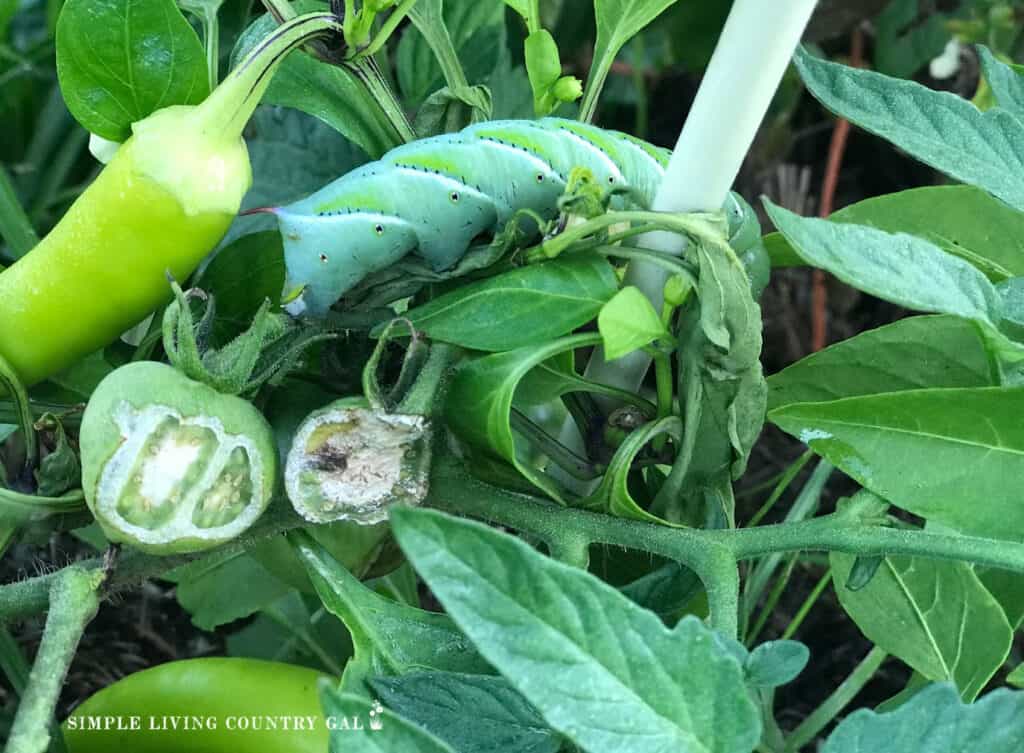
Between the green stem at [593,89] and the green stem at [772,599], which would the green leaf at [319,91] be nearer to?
the green stem at [593,89]

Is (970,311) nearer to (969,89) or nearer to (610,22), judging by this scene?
(610,22)

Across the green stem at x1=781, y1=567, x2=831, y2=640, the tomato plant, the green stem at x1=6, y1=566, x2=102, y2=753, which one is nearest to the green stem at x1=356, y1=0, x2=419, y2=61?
the tomato plant

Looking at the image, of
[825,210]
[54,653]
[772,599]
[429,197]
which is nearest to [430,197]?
[429,197]

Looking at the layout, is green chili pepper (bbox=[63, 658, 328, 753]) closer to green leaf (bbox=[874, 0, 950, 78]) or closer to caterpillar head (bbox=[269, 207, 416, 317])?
caterpillar head (bbox=[269, 207, 416, 317])

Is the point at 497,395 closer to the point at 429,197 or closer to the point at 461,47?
the point at 429,197

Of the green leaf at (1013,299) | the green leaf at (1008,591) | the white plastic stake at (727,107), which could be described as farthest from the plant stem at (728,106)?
the green leaf at (1008,591)

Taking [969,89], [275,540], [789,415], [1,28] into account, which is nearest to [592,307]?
[789,415]
